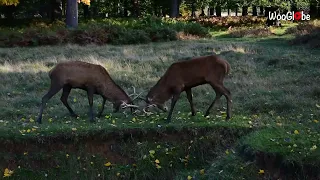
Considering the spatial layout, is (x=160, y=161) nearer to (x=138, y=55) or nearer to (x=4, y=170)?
(x=4, y=170)

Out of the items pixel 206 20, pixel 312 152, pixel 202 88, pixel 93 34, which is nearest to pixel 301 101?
pixel 202 88

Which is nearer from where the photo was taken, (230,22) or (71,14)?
(71,14)

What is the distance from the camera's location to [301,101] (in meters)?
10.9

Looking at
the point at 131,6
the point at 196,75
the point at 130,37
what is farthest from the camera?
the point at 131,6

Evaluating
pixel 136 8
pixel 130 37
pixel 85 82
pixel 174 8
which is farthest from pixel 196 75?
pixel 136 8

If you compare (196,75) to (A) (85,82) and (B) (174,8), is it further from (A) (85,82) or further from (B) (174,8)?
(B) (174,8)

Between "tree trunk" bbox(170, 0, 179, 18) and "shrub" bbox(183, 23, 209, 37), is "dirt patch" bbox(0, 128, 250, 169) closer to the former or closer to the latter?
"shrub" bbox(183, 23, 209, 37)

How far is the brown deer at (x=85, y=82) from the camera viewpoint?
9484 mm

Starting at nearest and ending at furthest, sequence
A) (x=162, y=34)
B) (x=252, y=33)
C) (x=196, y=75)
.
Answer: (x=196, y=75) < (x=162, y=34) < (x=252, y=33)

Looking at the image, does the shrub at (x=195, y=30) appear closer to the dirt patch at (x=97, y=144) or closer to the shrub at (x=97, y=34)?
the shrub at (x=97, y=34)

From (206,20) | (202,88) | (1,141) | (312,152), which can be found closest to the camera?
(312,152)

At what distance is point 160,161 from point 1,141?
2.83 m

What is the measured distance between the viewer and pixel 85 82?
962 centimetres

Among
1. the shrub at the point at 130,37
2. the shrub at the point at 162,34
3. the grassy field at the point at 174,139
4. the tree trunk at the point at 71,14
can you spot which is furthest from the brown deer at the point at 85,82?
the tree trunk at the point at 71,14
